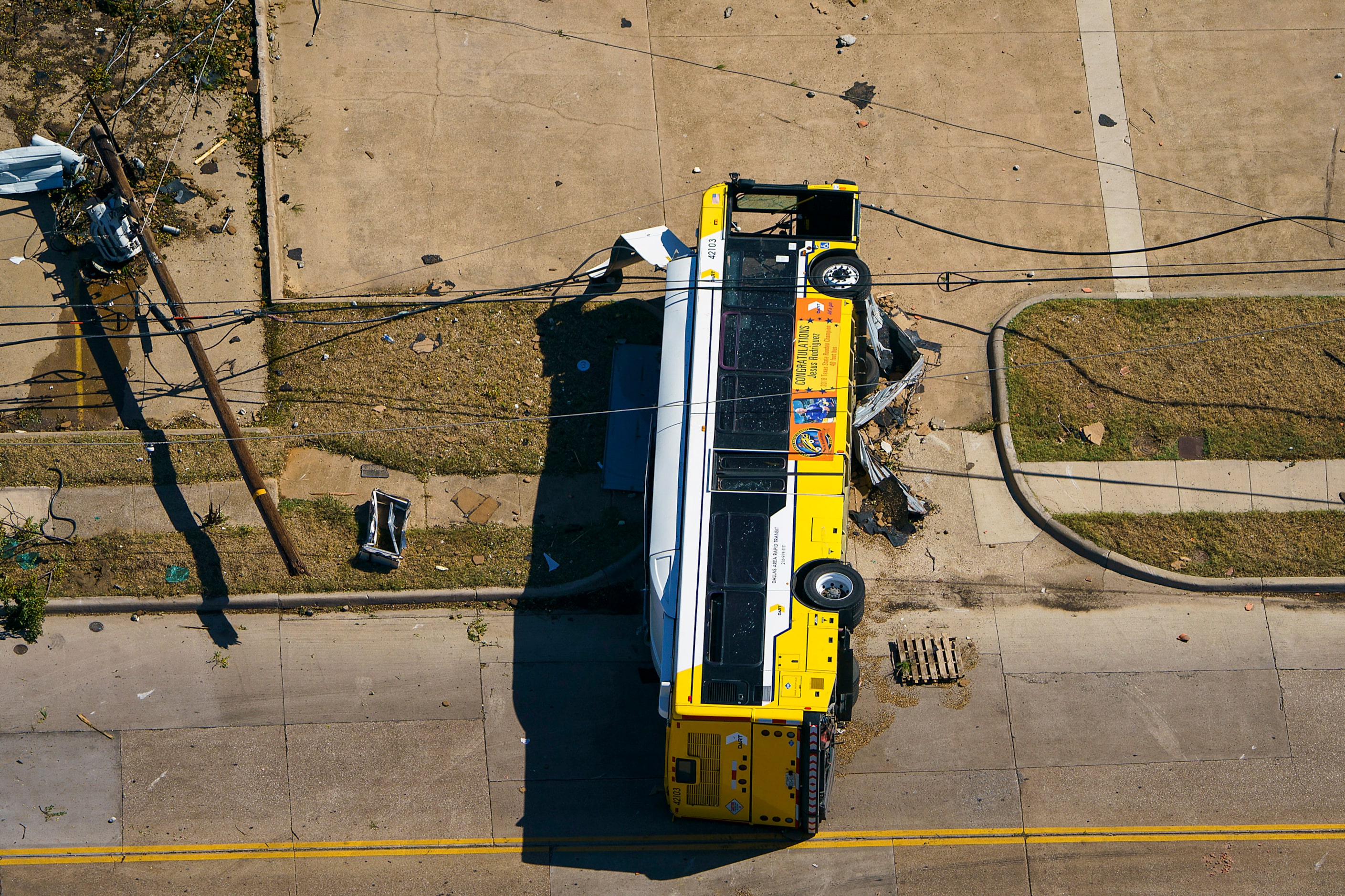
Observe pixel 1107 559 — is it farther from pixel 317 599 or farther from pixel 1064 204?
pixel 317 599

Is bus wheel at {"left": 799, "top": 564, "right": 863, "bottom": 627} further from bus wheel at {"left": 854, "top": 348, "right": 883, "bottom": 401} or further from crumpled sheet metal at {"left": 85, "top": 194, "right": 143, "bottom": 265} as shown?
crumpled sheet metal at {"left": 85, "top": 194, "right": 143, "bottom": 265}

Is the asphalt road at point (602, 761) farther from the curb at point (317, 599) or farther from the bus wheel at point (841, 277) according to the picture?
the bus wheel at point (841, 277)

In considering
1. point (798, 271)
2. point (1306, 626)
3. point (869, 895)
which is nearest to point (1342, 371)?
point (1306, 626)

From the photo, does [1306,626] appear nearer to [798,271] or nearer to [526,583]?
[798,271]

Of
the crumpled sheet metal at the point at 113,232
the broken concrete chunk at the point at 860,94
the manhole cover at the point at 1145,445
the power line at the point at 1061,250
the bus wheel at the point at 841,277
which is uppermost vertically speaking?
the broken concrete chunk at the point at 860,94

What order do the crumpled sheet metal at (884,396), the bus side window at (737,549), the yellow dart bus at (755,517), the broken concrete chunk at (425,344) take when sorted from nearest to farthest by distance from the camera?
the yellow dart bus at (755,517) → the bus side window at (737,549) → the crumpled sheet metal at (884,396) → the broken concrete chunk at (425,344)

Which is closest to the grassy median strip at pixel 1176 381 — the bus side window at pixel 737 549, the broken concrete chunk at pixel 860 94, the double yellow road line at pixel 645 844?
the broken concrete chunk at pixel 860 94
